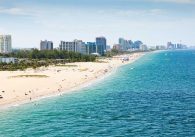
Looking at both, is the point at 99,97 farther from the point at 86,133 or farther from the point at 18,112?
the point at 86,133

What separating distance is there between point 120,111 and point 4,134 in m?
23.9

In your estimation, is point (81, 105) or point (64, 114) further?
point (81, 105)

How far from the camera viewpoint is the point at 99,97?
88.5 metres

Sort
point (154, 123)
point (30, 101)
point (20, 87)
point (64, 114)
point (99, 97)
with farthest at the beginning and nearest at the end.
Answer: point (20, 87), point (99, 97), point (30, 101), point (64, 114), point (154, 123)

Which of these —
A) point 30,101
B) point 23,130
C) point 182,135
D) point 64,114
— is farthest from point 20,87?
point 182,135

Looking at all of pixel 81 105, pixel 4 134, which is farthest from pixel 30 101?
pixel 4 134

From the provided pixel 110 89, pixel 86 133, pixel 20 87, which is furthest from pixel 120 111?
pixel 20 87

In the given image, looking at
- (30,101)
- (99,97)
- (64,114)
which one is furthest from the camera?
(99,97)

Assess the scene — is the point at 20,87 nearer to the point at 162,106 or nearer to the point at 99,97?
the point at 99,97

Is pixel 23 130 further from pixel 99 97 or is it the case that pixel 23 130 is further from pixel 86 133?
pixel 99 97

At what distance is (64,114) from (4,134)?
51.8 ft

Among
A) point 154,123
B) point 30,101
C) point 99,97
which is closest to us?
point 154,123

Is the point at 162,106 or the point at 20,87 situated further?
the point at 20,87

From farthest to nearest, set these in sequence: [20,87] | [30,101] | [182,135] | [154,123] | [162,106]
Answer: [20,87] → [30,101] → [162,106] → [154,123] → [182,135]
